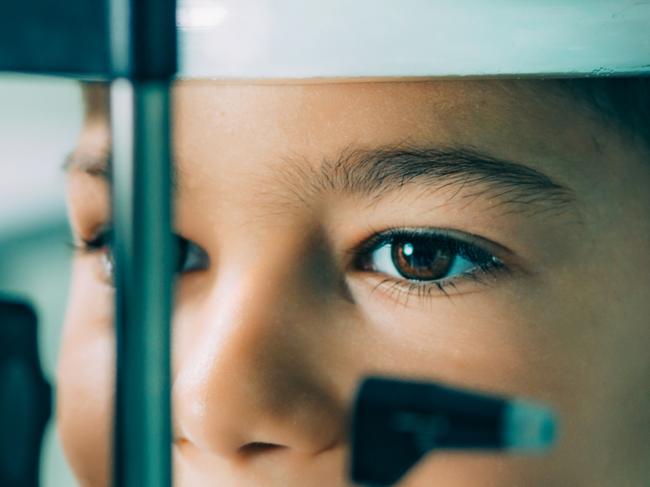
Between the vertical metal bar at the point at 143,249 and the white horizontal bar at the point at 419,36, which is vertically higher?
the white horizontal bar at the point at 419,36

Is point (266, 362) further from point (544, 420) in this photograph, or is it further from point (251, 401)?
point (544, 420)

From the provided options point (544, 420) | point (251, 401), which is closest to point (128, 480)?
point (251, 401)

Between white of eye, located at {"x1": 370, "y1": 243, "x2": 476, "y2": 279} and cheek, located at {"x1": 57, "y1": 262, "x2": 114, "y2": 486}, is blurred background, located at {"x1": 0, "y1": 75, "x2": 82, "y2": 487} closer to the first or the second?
cheek, located at {"x1": 57, "y1": 262, "x2": 114, "y2": 486}

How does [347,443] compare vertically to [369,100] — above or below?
below

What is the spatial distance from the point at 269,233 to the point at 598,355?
0.53ft

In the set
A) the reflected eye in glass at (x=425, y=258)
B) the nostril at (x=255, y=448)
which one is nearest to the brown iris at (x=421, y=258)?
the reflected eye in glass at (x=425, y=258)

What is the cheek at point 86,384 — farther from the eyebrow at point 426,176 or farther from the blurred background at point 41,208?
the eyebrow at point 426,176

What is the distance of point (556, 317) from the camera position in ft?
1.21

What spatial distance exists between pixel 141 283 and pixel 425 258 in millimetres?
139

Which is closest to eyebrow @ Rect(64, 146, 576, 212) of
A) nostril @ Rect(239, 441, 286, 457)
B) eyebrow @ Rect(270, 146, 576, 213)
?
eyebrow @ Rect(270, 146, 576, 213)

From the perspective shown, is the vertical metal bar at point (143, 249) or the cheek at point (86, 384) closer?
the vertical metal bar at point (143, 249)

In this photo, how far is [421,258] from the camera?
15.1 inches

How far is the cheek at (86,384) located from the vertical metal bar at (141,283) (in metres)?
0.10

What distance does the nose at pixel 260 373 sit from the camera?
354 mm
